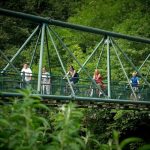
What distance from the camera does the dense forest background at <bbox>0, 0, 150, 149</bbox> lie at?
23.8 m

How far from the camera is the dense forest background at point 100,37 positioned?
936 inches

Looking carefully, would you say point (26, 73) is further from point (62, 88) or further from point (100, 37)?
point (100, 37)

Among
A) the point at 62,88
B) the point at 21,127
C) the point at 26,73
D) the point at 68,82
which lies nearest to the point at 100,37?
the point at 62,88

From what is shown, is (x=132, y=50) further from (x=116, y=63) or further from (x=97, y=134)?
(x=97, y=134)

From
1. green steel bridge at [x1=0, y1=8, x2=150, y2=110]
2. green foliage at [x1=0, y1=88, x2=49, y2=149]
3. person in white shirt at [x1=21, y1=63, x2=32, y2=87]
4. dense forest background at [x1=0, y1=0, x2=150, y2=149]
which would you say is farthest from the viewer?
dense forest background at [x1=0, y1=0, x2=150, y2=149]

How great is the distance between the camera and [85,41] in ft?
96.7

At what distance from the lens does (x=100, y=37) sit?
29.4 meters

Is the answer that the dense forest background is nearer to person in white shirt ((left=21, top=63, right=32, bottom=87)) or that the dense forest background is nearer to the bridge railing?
the bridge railing

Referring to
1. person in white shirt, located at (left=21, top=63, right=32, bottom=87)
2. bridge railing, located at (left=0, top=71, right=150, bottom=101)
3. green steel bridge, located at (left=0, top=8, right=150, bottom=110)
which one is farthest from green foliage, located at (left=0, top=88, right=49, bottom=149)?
person in white shirt, located at (left=21, top=63, right=32, bottom=87)

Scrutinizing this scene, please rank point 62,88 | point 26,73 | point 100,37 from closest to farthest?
1. point 26,73
2. point 62,88
3. point 100,37

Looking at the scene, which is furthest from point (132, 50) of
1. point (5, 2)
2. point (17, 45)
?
point (5, 2)

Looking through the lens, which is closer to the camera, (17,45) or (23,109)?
(23,109)

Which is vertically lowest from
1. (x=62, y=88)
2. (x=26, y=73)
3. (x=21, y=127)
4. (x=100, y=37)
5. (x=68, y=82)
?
(x=62, y=88)

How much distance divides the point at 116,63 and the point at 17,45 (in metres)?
15.0
